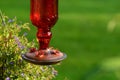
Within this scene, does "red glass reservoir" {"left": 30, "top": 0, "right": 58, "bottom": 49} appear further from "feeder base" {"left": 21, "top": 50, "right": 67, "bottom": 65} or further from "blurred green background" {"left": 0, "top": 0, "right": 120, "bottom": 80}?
"blurred green background" {"left": 0, "top": 0, "right": 120, "bottom": 80}

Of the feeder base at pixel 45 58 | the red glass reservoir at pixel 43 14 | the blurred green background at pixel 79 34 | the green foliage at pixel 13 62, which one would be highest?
the red glass reservoir at pixel 43 14

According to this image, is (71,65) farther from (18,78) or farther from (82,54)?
(18,78)

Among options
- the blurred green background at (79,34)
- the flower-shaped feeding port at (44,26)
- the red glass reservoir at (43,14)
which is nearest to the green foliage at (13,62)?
the flower-shaped feeding port at (44,26)

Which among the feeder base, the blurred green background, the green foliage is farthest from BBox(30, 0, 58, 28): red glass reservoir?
the blurred green background

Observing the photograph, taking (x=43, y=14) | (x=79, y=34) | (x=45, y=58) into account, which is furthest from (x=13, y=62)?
(x=79, y=34)

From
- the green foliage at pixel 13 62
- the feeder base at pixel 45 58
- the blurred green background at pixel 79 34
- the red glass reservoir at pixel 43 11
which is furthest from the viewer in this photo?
the blurred green background at pixel 79 34

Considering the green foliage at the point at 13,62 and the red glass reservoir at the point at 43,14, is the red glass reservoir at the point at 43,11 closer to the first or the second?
the red glass reservoir at the point at 43,14

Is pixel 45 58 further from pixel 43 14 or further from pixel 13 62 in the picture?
pixel 13 62

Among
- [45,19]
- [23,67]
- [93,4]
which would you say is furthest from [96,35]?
[45,19]
